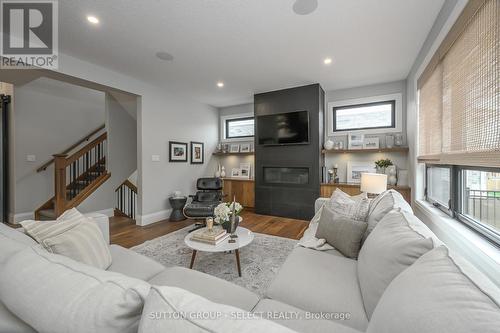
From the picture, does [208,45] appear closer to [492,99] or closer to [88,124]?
[492,99]

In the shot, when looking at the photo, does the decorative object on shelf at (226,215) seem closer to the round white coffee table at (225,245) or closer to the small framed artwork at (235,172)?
the round white coffee table at (225,245)

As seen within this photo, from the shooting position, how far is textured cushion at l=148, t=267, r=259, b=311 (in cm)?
110

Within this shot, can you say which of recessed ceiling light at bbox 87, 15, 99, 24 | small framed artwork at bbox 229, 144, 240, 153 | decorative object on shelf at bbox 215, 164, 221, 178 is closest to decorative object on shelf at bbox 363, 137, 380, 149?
small framed artwork at bbox 229, 144, 240, 153

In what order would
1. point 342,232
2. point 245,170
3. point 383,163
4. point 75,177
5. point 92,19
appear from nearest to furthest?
point 342,232, point 92,19, point 383,163, point 75,177, point 245,170

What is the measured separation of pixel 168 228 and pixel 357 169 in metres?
3.73

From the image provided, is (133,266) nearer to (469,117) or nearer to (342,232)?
(342,232)

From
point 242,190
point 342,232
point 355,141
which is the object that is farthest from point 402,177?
point 242,190

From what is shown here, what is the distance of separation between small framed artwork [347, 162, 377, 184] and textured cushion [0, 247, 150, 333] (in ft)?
13.9

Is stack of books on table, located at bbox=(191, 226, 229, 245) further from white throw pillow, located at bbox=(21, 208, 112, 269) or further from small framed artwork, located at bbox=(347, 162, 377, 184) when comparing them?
small framed artwork, located at bbox=(347, 162, 377, 184)

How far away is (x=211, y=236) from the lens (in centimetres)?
210

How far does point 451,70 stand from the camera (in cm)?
178

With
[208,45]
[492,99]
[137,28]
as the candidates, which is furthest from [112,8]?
[492,99]

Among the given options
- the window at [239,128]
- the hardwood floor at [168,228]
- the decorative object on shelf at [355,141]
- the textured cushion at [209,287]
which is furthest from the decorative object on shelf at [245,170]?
the textured cushion at [209,287]

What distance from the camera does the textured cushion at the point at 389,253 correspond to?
0.88 meters
